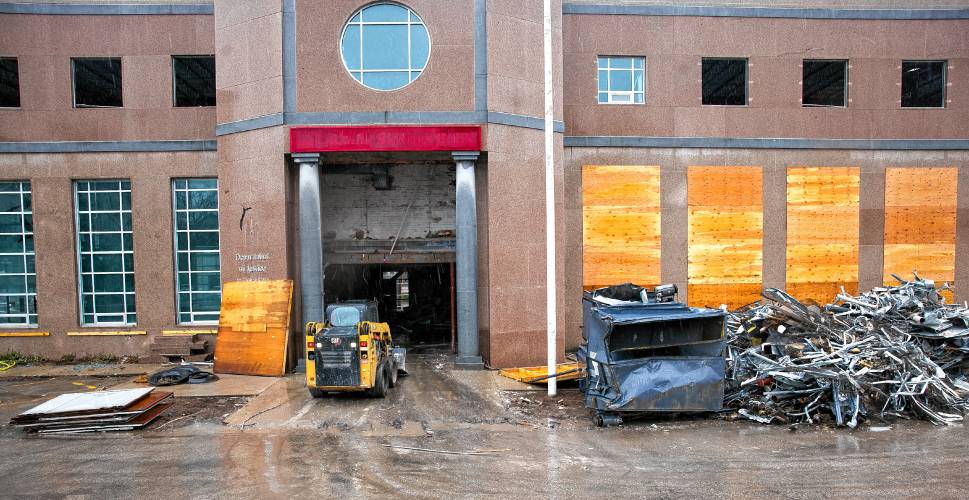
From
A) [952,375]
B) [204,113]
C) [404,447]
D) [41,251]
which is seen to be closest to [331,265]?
[204,113]

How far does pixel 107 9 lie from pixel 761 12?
18980mm

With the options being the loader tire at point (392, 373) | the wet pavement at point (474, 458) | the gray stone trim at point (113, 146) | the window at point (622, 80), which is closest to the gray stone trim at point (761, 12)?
the window at point (622, 80)

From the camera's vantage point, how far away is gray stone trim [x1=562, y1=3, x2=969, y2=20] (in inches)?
611

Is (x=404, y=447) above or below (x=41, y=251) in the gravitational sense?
below

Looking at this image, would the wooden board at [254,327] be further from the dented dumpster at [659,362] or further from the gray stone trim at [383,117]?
the dented dumpster at [659,362]

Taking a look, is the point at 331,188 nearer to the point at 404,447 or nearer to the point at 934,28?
the point at 404,447

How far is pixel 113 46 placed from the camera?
15164mm

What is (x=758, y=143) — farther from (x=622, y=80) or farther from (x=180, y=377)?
(x=180, y=377)

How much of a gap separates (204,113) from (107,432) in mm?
9566

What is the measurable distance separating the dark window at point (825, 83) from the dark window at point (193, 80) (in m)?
17.8

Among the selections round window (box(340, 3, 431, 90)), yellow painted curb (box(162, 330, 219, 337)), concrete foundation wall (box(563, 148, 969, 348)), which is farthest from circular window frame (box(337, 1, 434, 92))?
yellow painted curb (box(162, 330, 219, 337))

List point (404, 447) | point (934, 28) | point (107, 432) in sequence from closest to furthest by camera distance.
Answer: point (404, 447) → point (107, 432) → point (934, 28)

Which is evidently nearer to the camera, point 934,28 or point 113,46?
point 113,46

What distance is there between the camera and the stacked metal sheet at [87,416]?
8.73 meters
